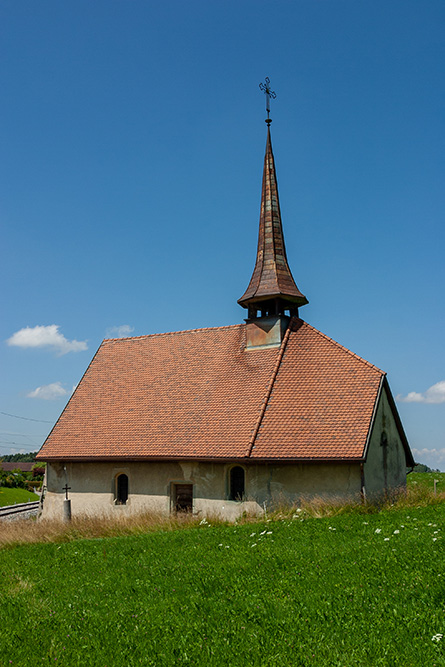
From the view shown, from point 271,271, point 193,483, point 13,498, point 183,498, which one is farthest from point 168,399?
point 13,498

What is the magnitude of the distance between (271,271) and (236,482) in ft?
28.4

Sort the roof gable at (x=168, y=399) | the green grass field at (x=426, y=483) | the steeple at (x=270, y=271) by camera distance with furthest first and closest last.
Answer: the steeple at (x=270, y=271) < the green grass field at (x=426, y=483) < the roof gable at (x=168, y=399)

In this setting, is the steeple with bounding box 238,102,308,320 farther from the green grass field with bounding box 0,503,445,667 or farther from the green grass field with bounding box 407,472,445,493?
the green grass field with bounding box 0,503,445,667

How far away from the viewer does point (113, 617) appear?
783cm

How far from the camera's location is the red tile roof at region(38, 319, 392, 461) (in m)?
17.9

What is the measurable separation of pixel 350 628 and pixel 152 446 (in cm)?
1402

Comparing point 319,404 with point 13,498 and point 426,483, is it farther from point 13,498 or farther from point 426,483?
point 13,498

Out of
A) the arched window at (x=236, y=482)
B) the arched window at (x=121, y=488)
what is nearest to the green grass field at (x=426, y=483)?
the arched window at (x=236, y=482)

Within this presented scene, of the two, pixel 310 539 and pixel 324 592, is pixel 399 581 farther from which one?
pixel 310 539

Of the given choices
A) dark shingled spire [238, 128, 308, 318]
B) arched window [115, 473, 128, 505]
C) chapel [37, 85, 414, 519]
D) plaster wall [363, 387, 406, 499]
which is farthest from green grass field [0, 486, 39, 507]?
plaster wall [363, 387, 406, 499]

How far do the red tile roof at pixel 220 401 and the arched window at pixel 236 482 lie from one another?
985mm

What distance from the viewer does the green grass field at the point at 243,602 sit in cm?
634

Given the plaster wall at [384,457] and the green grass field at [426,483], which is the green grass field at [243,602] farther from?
the green grass field at [426,483]

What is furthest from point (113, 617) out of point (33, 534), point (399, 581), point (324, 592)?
point (33, 534)
